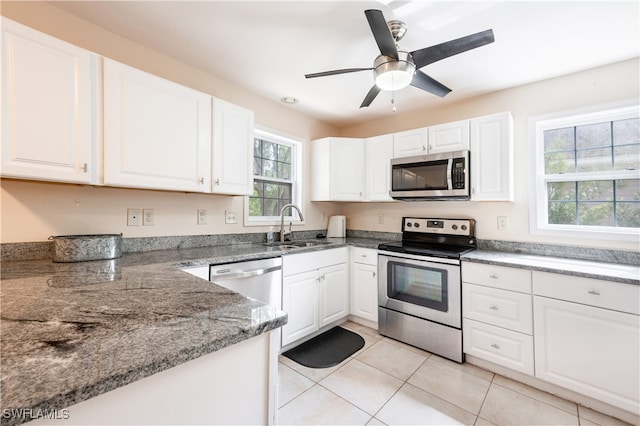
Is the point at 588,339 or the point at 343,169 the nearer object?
the point at 588,339

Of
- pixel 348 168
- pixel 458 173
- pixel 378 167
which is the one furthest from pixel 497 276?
pixel 348 168

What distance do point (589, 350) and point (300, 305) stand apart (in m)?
2.03

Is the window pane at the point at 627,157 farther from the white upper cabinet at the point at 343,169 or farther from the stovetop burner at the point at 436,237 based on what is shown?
the white upper cabinet at the point at 343,169

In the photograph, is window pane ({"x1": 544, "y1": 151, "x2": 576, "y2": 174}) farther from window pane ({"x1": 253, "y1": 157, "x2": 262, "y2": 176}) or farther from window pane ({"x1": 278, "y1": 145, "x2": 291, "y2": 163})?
window pane ({"x1": 253, "y1": 157, "x2": 262, "y2": 176})

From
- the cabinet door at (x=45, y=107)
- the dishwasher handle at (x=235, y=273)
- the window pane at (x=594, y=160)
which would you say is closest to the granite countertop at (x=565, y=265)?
the window pane at (x=594, y=160)

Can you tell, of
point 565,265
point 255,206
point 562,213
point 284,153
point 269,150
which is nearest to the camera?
point 565,265

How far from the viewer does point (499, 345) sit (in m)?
2.04

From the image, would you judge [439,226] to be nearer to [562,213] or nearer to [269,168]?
[562,213]

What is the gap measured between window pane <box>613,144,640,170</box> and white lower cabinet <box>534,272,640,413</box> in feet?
3.62

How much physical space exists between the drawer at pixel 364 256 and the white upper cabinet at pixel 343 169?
0.66m

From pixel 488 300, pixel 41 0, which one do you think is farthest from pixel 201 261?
pixel 488 300

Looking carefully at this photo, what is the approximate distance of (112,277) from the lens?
1236 millimetres

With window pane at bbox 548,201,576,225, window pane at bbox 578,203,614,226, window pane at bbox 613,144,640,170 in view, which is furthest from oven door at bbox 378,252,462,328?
window pane at bbox 613,144,640,170

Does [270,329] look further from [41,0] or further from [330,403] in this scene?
[41,0]
